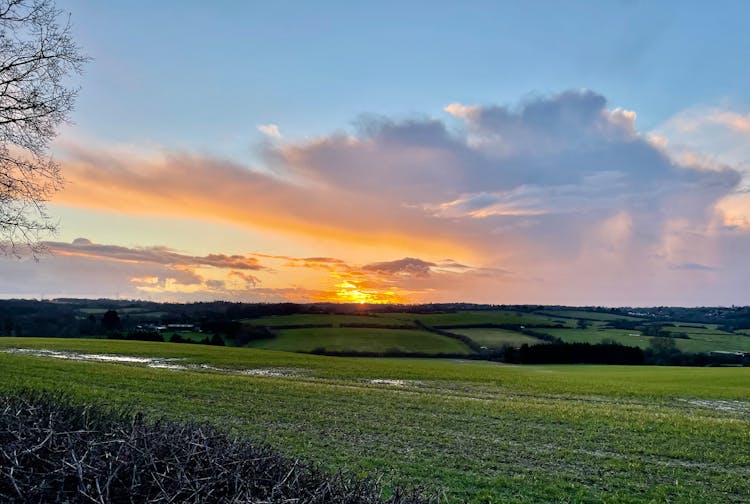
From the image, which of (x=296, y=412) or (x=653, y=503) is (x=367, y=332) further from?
(x=653, y=503)

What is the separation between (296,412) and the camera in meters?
20.5

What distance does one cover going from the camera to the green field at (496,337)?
90.9 metres

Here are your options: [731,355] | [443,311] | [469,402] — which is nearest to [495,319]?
[443,311]

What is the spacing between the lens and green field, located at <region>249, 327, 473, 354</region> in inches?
3305

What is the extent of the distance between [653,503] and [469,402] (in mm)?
14857

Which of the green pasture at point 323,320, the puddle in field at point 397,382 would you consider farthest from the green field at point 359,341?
the puddle in field at point 397,382

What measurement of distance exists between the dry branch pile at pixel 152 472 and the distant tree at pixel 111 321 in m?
96.9

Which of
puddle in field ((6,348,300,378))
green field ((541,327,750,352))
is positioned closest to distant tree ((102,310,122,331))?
puddle in field ((6,348,300,378))

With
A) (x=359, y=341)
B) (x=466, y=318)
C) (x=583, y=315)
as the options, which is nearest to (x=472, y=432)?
(x=359, y=341)

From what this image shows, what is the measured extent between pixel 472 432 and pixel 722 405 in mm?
23563

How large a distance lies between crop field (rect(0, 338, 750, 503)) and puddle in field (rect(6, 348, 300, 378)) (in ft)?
23.9

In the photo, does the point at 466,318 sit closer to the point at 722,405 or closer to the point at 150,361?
the point at 150,361

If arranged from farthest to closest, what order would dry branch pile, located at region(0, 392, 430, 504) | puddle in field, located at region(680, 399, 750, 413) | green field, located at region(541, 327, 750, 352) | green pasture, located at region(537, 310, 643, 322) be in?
1. green pasture, located at region(537, 310, 643, 322)
2. green field, located at region(541, 327, 750, 352)
3. puddle in field, located at region(680, 399, 750, 413)
4. dry branch pile, located at region(0, 392, 430, 504)

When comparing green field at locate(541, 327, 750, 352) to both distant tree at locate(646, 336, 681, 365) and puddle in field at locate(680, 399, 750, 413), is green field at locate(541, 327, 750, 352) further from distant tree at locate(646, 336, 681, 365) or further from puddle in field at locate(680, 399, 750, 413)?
puddle in field at locate(680, 399, 750, 413)
